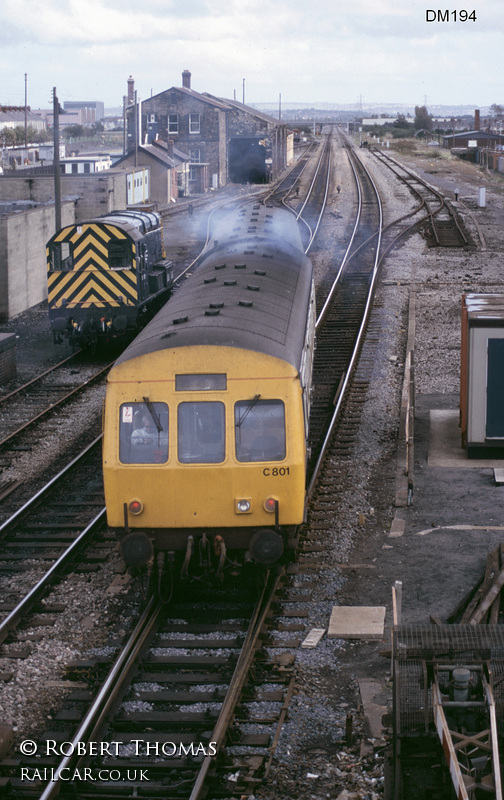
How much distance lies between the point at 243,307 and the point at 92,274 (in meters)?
9.46

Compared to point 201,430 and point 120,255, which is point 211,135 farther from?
point 201,430

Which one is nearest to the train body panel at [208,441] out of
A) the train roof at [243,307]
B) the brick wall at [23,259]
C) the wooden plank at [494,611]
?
the train roof at [243,307]

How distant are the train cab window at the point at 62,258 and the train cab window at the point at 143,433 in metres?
10.6

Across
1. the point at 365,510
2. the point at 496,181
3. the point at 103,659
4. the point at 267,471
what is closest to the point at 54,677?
the point at 103,659

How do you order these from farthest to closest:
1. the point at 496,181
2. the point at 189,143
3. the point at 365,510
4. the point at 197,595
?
the point at 189,143
the point at 496,181
the point at 365,510
the point at 197,595

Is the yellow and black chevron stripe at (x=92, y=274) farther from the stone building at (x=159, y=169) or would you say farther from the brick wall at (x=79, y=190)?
the stone building at (x=159, y=169)

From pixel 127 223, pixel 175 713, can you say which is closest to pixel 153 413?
pixel 175 713

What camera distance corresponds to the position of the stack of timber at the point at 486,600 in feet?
27.3

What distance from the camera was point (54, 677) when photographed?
8.07 m

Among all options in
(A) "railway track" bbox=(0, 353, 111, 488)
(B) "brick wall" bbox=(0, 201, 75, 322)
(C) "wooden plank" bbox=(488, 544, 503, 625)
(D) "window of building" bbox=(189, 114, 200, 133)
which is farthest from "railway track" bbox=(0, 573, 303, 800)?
(D) "window of building" bbox=(189, 114, 200, 133)

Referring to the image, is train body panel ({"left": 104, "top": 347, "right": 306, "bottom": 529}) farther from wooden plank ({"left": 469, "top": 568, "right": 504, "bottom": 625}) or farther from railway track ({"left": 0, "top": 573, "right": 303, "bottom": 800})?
wooden plank ({"left": 469, "top": 568, "right": 504, "bottom": 625})

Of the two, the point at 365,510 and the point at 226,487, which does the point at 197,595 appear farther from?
the point at 365,510

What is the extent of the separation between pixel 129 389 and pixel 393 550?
11.9 feet

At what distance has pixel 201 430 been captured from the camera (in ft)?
28.9
